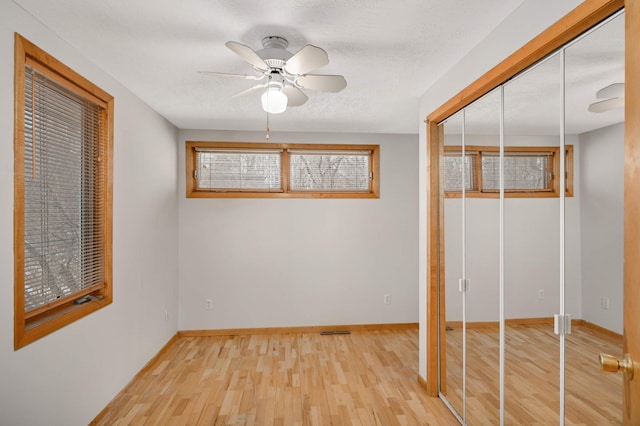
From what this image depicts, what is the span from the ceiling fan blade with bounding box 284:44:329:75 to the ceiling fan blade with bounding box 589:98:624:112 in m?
1.18

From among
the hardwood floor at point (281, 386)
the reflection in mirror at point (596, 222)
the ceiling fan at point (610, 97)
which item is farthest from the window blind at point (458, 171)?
the hardwood floor at point (281, 386)

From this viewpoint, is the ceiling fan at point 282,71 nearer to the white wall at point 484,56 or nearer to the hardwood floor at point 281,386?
the white wall at point 484,56

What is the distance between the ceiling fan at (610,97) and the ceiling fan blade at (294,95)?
5.14 ft

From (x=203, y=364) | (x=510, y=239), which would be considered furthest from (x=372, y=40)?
(x=203, y=364)

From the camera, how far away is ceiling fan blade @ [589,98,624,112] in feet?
4.36

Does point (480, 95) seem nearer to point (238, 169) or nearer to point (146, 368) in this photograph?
point (238, 169)

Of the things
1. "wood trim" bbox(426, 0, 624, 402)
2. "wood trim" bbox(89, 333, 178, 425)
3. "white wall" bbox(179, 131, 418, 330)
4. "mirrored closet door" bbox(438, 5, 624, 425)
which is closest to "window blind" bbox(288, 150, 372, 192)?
"white wall" bbox(179, 131, 418, 330)

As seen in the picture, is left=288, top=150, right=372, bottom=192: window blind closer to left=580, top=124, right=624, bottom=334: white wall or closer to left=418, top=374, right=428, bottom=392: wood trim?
left=418, top=374, right=428, bottom=392: wood trim

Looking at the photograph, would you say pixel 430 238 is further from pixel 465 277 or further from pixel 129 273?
pixel 129 273

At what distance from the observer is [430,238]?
9.80 ft

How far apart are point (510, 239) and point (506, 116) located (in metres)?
0.70

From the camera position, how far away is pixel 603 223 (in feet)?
4.71

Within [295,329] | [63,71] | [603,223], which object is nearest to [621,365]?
[603,223]

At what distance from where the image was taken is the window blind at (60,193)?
6.44 ft
